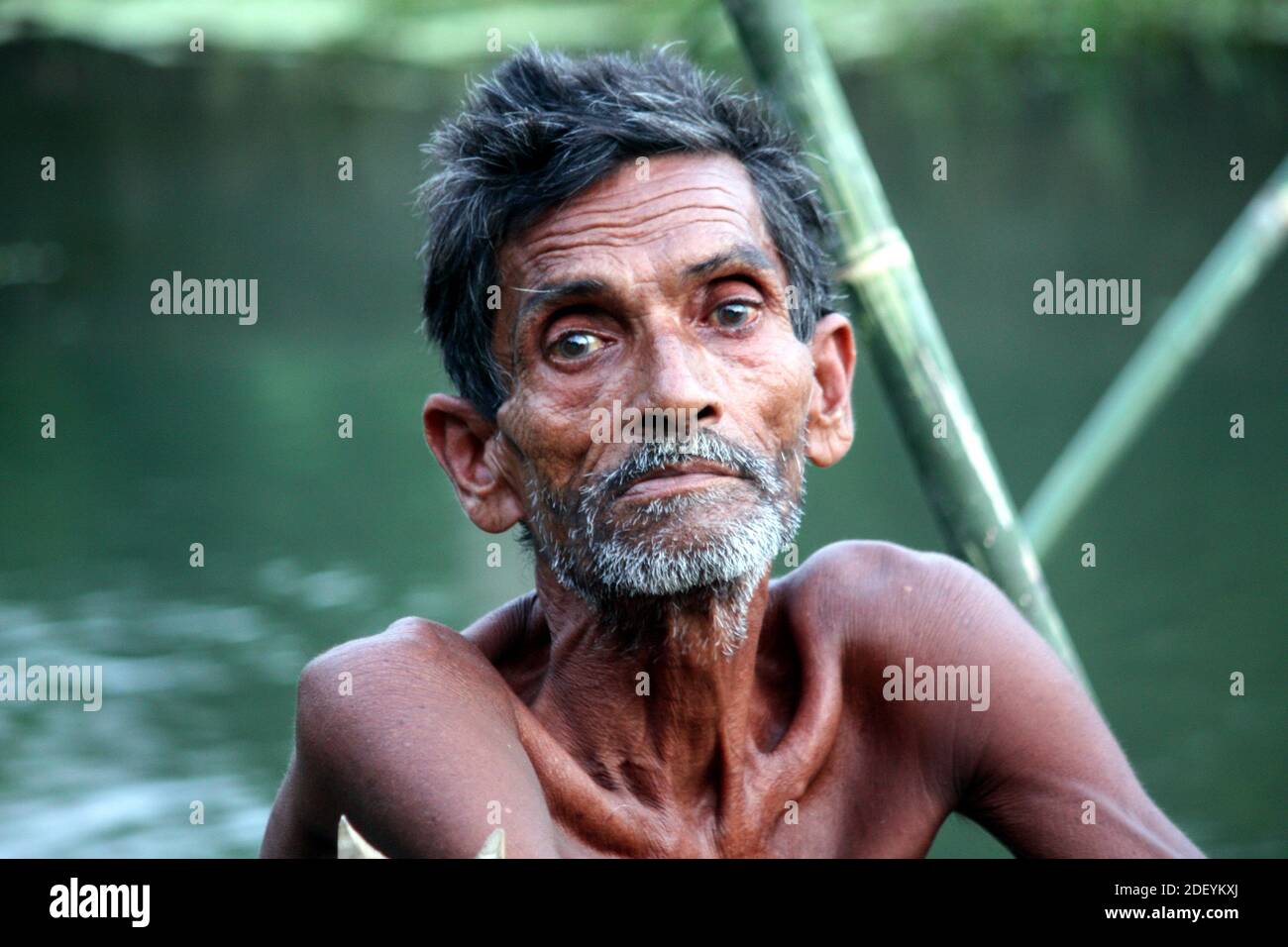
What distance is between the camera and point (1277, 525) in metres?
8.36

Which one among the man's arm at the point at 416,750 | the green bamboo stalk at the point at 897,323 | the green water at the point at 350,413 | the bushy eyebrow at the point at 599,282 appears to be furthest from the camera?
the green water at the point at 350,413

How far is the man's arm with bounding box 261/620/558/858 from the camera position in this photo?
5.62ft

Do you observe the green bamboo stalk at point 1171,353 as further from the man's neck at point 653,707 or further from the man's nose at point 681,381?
the man's nose at point 681,381

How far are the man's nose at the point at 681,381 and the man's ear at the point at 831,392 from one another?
0.26 m

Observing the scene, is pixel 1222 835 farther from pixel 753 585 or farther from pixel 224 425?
pixel 224 425

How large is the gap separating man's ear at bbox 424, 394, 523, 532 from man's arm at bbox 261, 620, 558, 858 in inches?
8.1

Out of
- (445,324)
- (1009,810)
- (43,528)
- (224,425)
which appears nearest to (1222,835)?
(1009,810)

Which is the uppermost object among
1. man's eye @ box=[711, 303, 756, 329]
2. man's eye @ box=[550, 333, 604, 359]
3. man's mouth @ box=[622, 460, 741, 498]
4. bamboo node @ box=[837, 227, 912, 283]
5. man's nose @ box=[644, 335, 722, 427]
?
bamboo node @ box=[837, 227, 912, 283]

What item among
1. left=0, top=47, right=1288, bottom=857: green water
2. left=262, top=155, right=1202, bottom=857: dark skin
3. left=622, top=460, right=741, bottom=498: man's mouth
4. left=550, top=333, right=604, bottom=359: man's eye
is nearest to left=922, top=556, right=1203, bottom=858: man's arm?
left=262, top=155, right=1202, bottom=857: dark skin

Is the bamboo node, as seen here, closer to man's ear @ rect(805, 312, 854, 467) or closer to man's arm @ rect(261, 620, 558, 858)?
man's ear @ rect(805, 312, 854, 467)

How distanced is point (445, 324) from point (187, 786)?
12.8 feet

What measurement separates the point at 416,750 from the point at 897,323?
3.11ft

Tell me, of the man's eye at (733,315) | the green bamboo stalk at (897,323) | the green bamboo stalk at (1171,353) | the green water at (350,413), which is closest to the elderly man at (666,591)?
the man's eye at (733,315)

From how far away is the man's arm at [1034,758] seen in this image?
1908 millimetres
